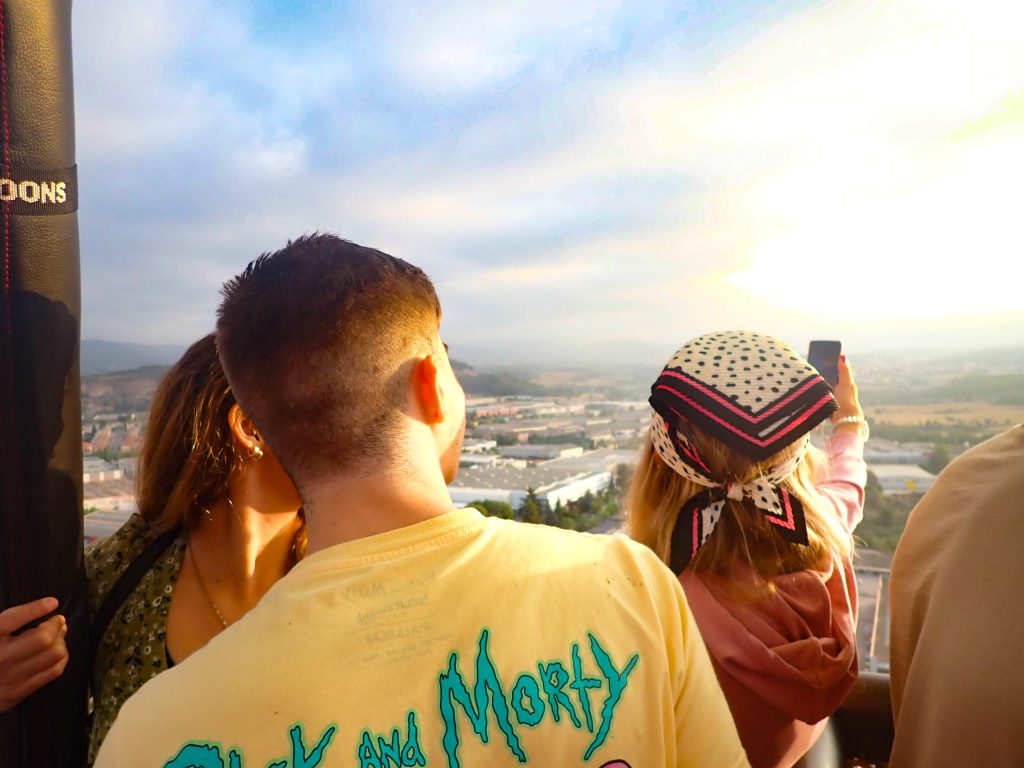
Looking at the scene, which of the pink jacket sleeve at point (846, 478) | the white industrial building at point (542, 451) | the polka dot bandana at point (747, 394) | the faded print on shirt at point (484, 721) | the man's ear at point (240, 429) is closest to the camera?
A: the faded print on shirt at point (484, 721)

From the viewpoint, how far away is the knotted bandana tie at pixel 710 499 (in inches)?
45.9

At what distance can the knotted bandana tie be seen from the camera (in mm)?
1167

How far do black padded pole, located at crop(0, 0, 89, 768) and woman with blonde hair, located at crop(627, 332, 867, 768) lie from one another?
0.86 meters

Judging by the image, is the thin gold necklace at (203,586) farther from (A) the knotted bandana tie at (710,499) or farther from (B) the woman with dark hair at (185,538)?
(A) the knotted bandana tie at (710,499)

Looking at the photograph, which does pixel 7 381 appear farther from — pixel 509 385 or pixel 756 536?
pixel 509 385

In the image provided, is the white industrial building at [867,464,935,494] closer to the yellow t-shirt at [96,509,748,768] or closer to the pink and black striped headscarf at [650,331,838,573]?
the pink and black striped headscarf at [650,331,838,573]

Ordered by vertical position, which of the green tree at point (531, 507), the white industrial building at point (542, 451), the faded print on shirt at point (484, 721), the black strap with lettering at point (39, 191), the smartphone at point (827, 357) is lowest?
the green tree at point (531, 507)

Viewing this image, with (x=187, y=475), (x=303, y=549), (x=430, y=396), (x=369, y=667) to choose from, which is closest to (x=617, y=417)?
(x=303, y=549)

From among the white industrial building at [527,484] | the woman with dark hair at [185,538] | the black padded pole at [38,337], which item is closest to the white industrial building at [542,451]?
the white industrial building at [527,484]

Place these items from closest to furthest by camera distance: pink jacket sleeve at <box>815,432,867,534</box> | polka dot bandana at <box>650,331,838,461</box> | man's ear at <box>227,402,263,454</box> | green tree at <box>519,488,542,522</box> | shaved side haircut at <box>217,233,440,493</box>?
1. shaved side haircut at <box>217,233,440,493</box>
2. polka dot bandana at <box>650,331,838,461</box>
3. man's ear at <box>227,402,263,454</box>
4. pink jacket sleeve at <box>815,432,867,534</box>
5. green tree at <box>519,488,542,522</box>

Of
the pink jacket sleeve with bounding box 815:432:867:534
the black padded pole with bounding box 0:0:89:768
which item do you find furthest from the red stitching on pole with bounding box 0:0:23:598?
the pink jacket sleeve with bounding box 815:432:867:534

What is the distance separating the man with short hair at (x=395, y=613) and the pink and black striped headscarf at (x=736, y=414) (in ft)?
1.34

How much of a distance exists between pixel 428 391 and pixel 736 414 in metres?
0.53

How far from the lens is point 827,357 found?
159 cm
